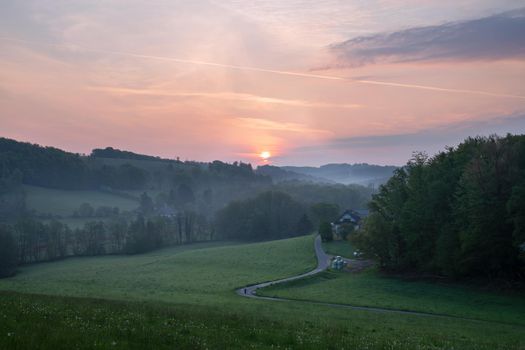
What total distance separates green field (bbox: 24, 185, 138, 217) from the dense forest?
13018 cm

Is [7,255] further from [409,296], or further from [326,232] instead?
[409,296]

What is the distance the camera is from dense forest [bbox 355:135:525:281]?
47406 millimetres

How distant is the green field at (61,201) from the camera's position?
161 meters

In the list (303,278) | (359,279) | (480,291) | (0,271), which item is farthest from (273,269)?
(0,271)

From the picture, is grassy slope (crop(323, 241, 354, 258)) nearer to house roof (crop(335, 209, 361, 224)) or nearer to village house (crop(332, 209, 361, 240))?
village house (crop(332, 209, 361, 240))

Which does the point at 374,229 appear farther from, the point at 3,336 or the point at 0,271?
the point at 0,271

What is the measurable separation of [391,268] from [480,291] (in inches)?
632

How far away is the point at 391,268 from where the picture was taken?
6156 cm

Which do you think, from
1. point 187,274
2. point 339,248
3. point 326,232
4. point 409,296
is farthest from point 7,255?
point 409,296

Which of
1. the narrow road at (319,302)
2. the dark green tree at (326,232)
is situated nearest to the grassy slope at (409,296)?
the narrow road at (319,302)

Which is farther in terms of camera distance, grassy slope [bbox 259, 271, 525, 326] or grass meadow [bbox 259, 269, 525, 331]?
grassy slope [bbox 259, 271, 525, 326]

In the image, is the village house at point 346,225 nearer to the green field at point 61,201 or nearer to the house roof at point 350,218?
the house roof at point 350,218

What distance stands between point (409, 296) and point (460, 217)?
39.7ft

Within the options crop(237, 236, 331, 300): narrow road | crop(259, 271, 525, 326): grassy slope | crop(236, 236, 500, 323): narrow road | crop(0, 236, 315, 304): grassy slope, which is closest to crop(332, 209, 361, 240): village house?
crop(237, 236, 331, 300): narrow road
